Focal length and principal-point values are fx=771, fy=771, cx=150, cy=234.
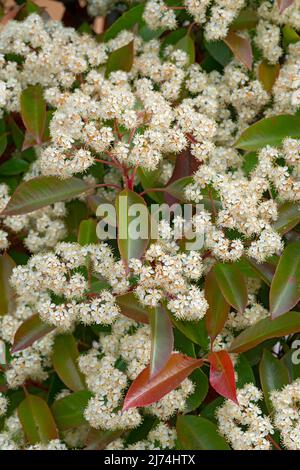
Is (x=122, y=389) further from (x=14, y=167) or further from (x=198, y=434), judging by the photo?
(x=14, y=167)

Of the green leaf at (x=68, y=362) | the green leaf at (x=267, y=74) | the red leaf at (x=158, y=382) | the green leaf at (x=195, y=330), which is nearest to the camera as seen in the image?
the red leaf at (x=158, y=382)

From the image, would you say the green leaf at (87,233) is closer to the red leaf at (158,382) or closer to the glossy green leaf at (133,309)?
the glossy green leaf at (133,309)

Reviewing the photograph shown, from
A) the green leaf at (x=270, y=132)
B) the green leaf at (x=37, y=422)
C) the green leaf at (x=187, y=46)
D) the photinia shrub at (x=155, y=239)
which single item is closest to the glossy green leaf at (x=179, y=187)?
the photinia shrub at (x=155, y=239)

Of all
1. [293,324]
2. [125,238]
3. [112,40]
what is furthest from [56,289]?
[112,40]

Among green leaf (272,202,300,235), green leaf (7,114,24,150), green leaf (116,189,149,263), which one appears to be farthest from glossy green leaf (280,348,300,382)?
green leaf (7,114,24,150)

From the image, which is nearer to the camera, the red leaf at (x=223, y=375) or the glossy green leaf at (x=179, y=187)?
the red leaf at (x=223, y=375)

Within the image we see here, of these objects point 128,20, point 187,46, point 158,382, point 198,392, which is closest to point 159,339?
point 158,382
